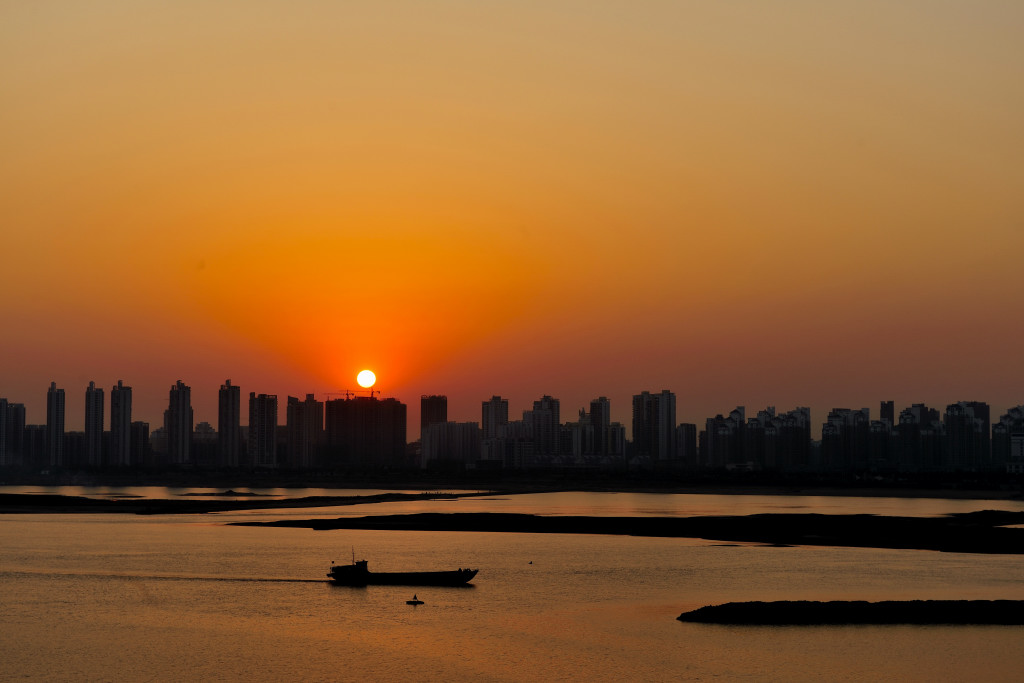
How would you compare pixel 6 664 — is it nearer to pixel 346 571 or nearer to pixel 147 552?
pixel 346 571

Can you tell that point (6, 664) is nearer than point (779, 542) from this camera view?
Yes

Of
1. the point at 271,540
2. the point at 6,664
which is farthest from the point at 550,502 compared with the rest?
the point at 6,664

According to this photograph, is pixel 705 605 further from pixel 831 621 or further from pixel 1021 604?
pixel 1021 604

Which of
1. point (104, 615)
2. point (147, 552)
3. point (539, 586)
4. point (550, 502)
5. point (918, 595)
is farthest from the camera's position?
point (550, 502)

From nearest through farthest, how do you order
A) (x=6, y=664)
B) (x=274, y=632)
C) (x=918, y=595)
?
(x=6, y=664), (x=274, y=632), (x=918, y=595)

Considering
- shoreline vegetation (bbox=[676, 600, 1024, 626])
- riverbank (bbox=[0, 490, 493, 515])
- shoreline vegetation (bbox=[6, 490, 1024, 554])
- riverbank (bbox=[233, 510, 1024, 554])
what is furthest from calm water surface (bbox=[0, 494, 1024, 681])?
riverbank (bbox=[0, 490, 493, 515])

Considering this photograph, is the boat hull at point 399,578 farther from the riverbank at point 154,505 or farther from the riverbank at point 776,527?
the riverbank at point 154,505

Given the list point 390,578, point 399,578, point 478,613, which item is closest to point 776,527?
point 399,578
